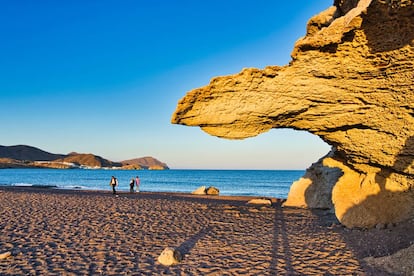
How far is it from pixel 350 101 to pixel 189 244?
6.48 meters

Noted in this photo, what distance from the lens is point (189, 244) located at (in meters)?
9.73

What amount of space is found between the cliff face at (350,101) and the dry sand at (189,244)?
154cm

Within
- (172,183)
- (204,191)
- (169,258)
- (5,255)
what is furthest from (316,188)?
(172,183)

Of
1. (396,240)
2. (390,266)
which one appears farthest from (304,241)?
(390,266)

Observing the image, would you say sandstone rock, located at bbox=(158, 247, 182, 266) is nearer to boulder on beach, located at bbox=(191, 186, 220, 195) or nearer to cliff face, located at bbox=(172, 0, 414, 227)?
cliff face, located at bbox=(172, 0, 414, 227)

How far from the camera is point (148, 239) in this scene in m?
10.3

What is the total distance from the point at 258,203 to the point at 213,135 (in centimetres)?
1244

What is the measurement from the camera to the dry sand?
24.1ft

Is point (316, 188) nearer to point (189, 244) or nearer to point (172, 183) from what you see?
point (189, 244)

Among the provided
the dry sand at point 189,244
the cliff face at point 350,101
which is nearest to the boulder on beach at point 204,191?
the dry sand at point 189,244

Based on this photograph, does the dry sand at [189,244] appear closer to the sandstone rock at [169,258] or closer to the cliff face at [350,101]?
the sandstone rock at [169,258]

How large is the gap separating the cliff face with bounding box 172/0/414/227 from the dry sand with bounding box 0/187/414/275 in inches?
60.4

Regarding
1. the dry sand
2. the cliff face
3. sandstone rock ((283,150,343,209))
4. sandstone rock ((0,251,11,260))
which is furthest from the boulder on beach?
sandstone rock ((0,251,11,260))

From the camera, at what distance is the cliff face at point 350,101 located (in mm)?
7363
